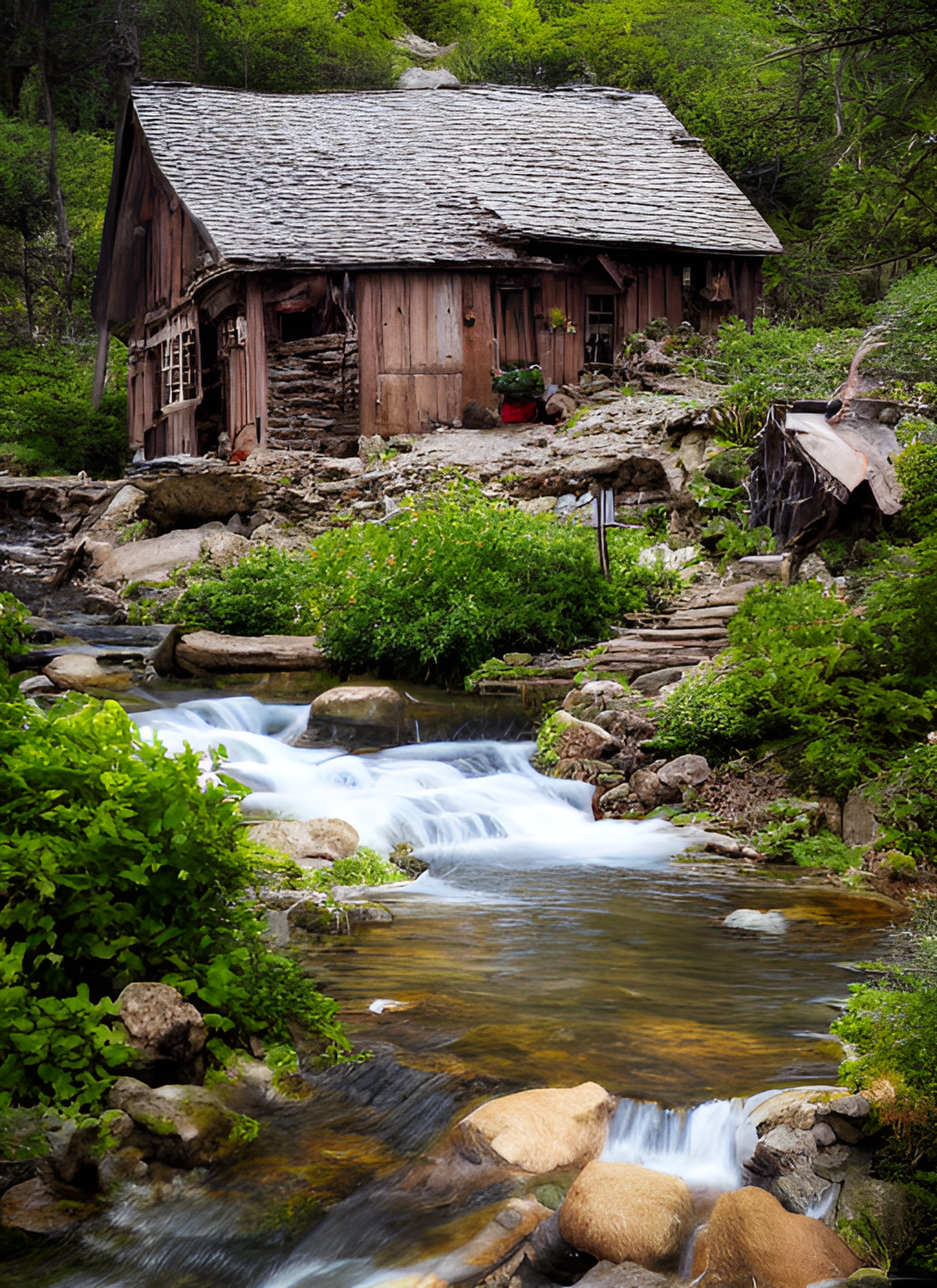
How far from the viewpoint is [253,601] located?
13688 millimetres

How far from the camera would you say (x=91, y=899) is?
388 centimetres

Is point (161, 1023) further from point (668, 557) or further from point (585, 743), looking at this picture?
point (668, 557)

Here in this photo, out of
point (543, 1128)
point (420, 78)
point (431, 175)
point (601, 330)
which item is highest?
point (420, 78)

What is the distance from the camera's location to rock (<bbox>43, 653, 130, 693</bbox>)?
1131 cm

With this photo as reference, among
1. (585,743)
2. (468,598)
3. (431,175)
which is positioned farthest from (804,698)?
(431,175)

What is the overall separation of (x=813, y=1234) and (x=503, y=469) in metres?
15.4

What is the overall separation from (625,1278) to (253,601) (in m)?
11.1

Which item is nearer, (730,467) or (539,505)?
(730,467)

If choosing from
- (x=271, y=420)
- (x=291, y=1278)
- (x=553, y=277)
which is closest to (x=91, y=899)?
(x=291, y=1278)

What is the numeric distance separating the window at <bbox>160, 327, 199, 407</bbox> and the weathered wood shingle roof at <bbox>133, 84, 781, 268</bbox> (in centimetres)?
299

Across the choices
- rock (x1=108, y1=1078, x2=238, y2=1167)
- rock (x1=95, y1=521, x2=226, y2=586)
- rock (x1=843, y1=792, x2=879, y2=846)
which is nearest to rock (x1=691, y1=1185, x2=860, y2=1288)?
rock (x1=108, y1=1078, x2=238, y2=1167)

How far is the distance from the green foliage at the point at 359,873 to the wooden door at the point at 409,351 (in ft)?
48.5

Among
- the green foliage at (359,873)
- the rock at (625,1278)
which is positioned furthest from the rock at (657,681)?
the rock at (625,1278)

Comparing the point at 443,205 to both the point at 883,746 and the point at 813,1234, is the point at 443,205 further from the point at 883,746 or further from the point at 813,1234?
the point at 813,1234
